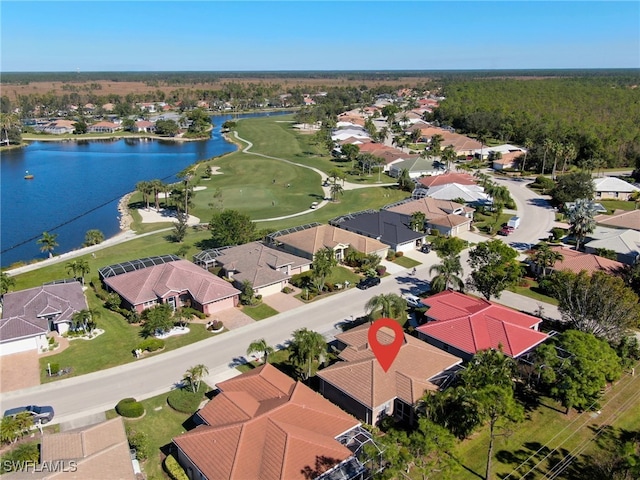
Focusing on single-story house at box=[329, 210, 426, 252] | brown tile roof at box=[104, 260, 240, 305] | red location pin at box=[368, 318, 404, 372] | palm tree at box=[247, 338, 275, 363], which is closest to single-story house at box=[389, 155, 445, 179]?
single-story house at box=[329, 210, 426, 252]

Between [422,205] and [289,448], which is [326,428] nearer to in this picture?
[289,448]

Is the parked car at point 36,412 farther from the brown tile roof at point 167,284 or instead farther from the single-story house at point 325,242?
the single-story house at point 325,242

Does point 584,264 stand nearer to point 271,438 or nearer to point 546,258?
point 546,258

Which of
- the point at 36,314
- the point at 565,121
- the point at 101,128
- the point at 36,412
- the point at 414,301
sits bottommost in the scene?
the point at 414,301

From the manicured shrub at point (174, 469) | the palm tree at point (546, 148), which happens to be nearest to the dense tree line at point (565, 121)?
the palm tree at point (546, 148)

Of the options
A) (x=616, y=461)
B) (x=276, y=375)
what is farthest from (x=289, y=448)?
(x=616, y=461)

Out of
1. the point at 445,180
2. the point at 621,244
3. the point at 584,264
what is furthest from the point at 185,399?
the point at 445,180

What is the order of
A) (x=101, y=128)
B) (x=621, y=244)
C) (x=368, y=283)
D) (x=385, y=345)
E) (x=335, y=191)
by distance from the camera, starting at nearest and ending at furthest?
1. (x=385, y=345)
2. (x=368, y=283)
3. (x=621, y=244)
4. (x=335, y=191)
5. (x=101, y=128)
